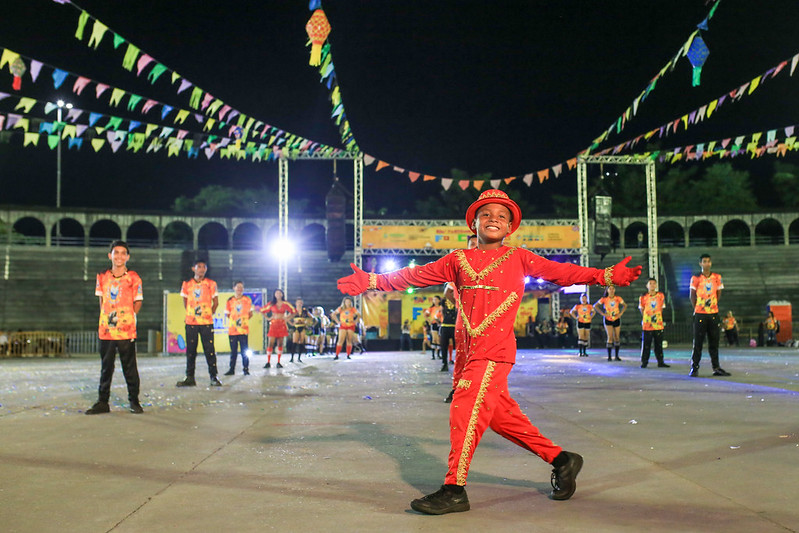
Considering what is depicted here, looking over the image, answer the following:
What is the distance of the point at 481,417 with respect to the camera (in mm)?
3930

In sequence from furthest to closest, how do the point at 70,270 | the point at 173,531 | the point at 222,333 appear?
the point at 70,270 < the point at 222,333 < the point at 173,531

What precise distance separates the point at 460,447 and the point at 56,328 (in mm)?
37501

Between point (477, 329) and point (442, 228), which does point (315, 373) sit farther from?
point (442, 228)

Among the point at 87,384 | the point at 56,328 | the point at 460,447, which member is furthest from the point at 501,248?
the point at 56,328

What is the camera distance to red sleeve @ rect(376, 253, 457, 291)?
4.36 metres

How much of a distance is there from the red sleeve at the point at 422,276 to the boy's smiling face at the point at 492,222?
245 mm

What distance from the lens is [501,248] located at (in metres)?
4.29

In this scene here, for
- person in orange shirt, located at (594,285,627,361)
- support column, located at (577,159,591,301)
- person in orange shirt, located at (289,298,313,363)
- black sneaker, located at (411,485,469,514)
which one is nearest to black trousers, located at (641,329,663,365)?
person in orange shirt, located at (594,285,627,361)

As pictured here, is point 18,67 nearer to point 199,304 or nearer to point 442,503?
point 199,304

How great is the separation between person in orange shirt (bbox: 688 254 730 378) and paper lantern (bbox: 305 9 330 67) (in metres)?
9.11

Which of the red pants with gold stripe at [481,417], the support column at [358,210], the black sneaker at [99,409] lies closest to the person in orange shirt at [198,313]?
the black sneaker at [99,409]

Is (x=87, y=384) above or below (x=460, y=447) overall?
below

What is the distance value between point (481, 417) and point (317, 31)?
13279mm

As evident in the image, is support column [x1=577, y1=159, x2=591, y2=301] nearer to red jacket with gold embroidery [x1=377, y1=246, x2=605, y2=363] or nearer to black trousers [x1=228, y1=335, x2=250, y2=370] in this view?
black trousers [x1=228, y1=335, x2=250, y2=370]
